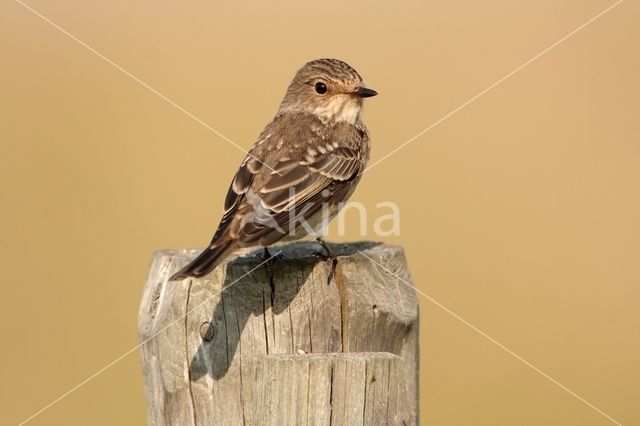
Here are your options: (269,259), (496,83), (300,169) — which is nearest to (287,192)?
(300,169)

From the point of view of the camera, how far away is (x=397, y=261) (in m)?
5.02

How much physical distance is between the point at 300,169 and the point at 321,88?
1.30 metres

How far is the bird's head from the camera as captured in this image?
7109mm

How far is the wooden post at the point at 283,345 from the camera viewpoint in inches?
143

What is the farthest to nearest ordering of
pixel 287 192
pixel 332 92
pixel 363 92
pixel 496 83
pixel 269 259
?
pixel 496 83, pixel 332 92, pixel 363 92, pixel 287 192, pixel 269 259

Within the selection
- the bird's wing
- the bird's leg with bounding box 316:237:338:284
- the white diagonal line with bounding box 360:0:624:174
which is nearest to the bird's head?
the bird's wing

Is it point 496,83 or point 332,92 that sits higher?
point 496,83

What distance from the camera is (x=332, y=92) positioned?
713 centimetres

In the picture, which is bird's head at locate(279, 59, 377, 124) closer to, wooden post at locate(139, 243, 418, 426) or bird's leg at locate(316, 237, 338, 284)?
bird's leg at locate(316, 237, 338, 284)

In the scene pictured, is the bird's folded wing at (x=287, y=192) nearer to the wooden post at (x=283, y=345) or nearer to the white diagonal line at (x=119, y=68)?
the wooden post at (x=283, y=345)

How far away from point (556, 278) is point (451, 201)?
1774 mm

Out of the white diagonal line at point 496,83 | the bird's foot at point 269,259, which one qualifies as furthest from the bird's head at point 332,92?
the white diagonal line at point 496,83

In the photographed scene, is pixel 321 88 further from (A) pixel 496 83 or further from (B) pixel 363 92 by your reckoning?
(A) pixel 496 83

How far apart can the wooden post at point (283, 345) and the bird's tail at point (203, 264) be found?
47 mm
